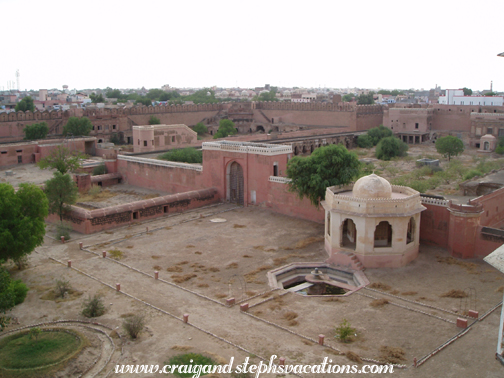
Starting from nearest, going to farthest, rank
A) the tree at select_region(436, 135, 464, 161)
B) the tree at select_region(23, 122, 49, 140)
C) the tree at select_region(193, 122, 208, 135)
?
the tree at select_region(436, 135, 464, 161)
the tree at select_region(23, 122, 49, 140)
the tree at select_region(193, 122, 208, 135)

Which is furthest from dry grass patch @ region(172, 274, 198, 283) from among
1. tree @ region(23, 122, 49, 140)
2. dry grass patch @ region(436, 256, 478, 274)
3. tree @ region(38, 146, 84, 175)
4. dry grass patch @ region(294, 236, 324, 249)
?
tree @ region(23, 122, 49, 140)

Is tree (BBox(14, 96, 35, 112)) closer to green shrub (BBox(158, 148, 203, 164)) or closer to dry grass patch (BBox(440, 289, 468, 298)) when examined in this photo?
green shrub (BBox(158, 148, 203, 164))

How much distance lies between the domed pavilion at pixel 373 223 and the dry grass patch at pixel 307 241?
1.60 m

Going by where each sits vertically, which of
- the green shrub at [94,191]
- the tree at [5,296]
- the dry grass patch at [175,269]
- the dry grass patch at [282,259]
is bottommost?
the dry grass patch at [175,269]

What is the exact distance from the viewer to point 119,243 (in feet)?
58.9

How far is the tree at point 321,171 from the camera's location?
18781 mm

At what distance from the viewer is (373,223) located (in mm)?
15219

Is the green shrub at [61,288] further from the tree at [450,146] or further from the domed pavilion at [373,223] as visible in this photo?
the tree at [450,146]

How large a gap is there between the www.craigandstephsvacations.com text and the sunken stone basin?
4.07 m

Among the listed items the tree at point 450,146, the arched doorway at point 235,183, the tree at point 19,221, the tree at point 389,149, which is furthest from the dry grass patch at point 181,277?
the tree at point 450,146

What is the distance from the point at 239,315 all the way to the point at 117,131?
39.3 metres

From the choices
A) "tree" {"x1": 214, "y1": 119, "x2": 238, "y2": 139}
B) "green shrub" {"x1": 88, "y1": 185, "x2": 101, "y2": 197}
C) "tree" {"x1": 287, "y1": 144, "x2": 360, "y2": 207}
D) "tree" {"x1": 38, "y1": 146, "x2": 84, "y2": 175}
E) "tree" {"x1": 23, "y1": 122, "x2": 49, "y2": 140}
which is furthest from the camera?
"tree" {"x1": 214, "y1": 119, "x2": 238, "y2": 139}

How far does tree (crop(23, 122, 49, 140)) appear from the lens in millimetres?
41125

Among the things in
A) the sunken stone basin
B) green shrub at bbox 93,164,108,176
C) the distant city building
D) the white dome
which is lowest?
the sunken stone basin
